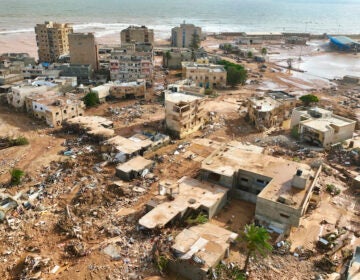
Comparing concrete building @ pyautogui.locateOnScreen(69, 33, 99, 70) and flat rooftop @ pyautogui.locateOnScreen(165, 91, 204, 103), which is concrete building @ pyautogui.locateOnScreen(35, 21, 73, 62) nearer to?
concrete building @ pyautogui.locateOnScreen(69, 33, 99, 70)

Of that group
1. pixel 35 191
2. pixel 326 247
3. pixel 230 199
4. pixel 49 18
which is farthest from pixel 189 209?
pixel 49 18

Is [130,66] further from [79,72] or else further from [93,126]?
[93,126]

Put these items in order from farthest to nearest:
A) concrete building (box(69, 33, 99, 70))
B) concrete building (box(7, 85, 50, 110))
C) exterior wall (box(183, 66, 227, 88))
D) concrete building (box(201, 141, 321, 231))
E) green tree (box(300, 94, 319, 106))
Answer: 1. concrete building (box(69, 33, 99, 70))
2. exterior wall (box(183, 66, 227, 88))
3. green tree (box(300, 94, 319, 106))
4. concrete building (box(7, 85, 50, 110))
5. concrete building (box(201, 141, 321, 231))

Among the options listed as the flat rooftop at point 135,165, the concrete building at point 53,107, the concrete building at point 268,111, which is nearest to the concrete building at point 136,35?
the concrete building at point 53,107

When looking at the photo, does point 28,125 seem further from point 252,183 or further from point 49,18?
point 49,18

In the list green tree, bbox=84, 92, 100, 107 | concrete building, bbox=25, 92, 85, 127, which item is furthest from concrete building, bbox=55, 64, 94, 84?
concrete building, bbox=25, 92, 85, 127

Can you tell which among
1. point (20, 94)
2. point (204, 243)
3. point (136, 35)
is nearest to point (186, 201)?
point (204, 243)

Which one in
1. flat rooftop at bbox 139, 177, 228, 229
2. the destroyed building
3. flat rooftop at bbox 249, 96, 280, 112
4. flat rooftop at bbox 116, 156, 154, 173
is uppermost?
flat rooftop at bbox 249, 96, 280, 112

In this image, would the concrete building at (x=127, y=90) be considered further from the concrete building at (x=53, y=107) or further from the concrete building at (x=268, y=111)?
the concrete building at (x=268, y=111)
